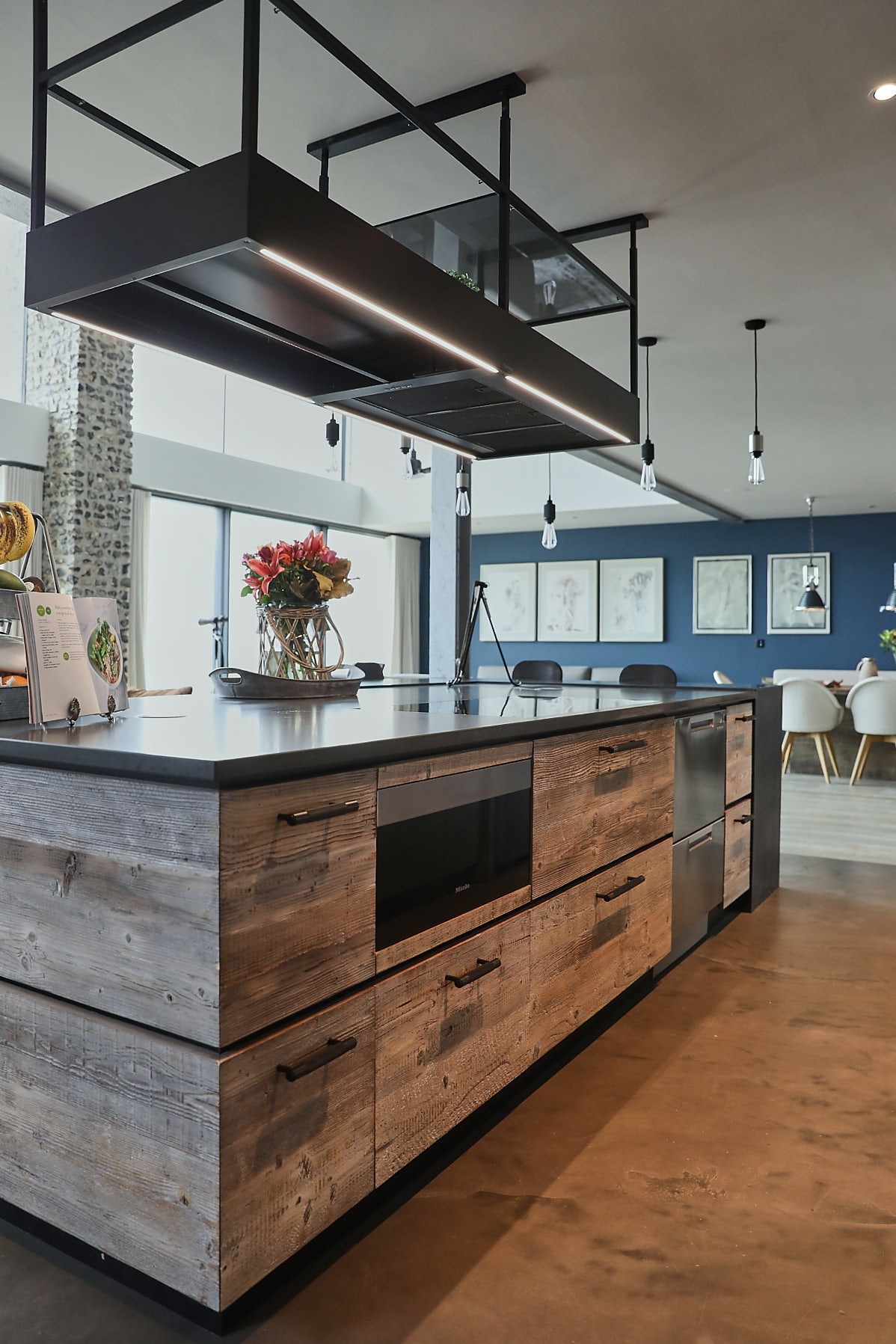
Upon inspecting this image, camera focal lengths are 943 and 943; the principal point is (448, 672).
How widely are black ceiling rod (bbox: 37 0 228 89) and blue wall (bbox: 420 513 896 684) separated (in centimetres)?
856

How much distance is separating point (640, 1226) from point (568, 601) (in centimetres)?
1028

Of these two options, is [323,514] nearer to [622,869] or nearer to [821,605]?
[821,605]

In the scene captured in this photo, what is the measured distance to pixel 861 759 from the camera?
7262mm

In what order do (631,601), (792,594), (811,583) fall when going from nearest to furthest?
1. (811,583)
2. (792,594)
3. (631,601)

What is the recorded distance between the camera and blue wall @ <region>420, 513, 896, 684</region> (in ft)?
32.9

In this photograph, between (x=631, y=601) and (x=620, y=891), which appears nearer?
(x=620, y=891)

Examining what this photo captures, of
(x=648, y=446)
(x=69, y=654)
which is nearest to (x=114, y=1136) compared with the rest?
(x=69, y=654)

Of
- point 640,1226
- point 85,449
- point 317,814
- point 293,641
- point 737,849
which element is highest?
point 85,449

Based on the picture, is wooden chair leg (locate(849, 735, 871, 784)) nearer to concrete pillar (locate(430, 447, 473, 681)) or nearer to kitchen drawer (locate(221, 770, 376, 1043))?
concrete pillar (locate(430, 447, 473, 681))

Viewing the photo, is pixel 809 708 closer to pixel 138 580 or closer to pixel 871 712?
pixel 871 712

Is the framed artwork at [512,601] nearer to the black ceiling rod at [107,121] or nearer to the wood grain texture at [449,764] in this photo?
the black ceiling rod at [107,121]

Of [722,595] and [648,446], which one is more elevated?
[648,446]

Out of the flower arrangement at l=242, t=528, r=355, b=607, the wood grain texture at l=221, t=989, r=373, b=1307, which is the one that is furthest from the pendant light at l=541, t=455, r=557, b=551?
the wood grain texture at l=221, t=989, r=373, b=1307

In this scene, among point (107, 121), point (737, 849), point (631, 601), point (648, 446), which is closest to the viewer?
point (107, 121)
